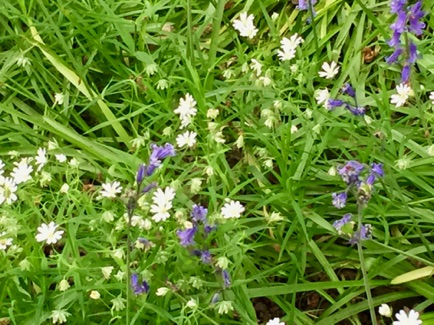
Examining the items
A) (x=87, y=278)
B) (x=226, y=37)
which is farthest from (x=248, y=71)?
(x=87, y=278)

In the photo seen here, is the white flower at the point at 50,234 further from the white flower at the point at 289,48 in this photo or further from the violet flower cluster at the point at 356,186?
the white flower at the point at 289,48

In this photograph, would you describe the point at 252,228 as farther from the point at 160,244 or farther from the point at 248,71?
the point at 248,71

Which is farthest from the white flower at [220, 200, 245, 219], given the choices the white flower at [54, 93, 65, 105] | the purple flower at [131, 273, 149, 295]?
the white flower at [54, 93, 65, 105]

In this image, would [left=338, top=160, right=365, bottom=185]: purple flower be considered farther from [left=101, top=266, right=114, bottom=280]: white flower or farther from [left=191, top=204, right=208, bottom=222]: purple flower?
[left=101, top=266, right=114, bottom=280]: white flower

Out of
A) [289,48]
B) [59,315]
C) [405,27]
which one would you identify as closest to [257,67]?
[289,48]

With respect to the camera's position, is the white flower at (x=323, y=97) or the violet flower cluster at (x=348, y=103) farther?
the white flower at (x=323, y=97)

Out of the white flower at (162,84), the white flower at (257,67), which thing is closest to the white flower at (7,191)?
the white flower at (162,84)

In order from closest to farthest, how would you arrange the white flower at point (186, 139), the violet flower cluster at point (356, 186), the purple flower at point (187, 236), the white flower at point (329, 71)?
the violet flower cluster at point (356, 186)
the purple flower at point (187, 236)
the white flower at point (186, 139)
the white flower at point (329, 71)
